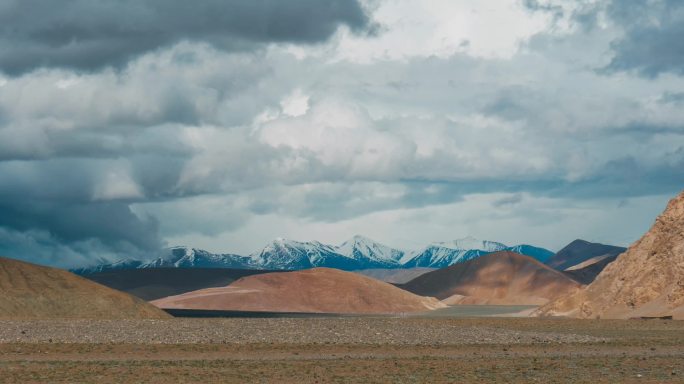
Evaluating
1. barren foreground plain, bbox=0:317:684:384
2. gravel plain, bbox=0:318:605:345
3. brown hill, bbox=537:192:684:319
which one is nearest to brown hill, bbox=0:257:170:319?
gravel plain, bbox=0:318:605:345

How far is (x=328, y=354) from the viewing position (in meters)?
52.0

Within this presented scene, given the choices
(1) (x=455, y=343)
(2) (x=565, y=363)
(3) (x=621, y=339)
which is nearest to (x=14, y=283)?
(1) (x=455, y=343)

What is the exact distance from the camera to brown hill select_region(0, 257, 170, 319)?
10050 centimetres

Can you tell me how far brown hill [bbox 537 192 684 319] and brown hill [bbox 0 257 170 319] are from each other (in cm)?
5849

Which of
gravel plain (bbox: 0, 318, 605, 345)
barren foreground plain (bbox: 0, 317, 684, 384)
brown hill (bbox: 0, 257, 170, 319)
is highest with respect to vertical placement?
brown hill (bbox: 0, 257, 170, 319)

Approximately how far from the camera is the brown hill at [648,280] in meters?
107

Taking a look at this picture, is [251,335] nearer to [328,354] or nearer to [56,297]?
[328,354]

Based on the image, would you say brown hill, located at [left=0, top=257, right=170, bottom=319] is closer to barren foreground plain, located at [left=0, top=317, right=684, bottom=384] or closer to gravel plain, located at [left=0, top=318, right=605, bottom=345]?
gravel plain, located at [left=0, top=318, right=605, bottom=345]

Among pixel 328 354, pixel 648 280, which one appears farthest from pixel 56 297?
pixel 648 280

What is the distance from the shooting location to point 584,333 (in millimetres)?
75438

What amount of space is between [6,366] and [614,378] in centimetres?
2858

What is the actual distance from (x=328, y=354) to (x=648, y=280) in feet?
244

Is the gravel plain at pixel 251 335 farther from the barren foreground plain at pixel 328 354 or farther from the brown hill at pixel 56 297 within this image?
the brown hill at pixel 56 297

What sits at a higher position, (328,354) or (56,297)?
(56,297)
